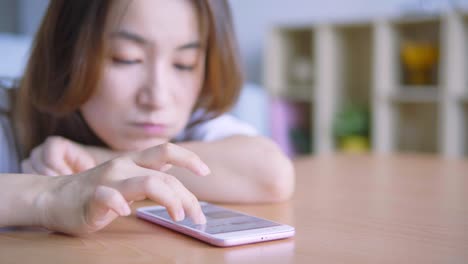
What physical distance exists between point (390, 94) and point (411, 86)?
0.14 m

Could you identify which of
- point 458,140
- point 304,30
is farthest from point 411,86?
point 304,30

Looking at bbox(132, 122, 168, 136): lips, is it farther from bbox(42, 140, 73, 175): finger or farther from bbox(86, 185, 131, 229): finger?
bbox(86, 185, 131, 229): finger

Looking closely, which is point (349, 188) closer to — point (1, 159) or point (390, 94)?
point (1, 159)

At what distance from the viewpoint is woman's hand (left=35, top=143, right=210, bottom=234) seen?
16.2 inches

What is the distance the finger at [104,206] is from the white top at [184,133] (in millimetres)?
408

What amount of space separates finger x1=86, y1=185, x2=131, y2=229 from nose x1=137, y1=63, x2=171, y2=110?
0.87ft

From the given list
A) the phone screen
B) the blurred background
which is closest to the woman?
the phone screen

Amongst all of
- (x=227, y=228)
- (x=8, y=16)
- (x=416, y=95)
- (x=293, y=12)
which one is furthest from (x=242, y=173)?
(x=8, y=16)

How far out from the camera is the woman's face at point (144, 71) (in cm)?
67

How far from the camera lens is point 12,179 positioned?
49 centimetres

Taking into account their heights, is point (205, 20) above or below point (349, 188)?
above

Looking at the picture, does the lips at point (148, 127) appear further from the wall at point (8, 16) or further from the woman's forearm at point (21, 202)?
the wall at point (8, 16)

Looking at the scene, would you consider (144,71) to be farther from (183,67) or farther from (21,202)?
(21,202)

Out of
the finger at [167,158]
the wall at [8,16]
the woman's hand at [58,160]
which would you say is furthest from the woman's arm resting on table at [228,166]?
the wall at [8,16]
